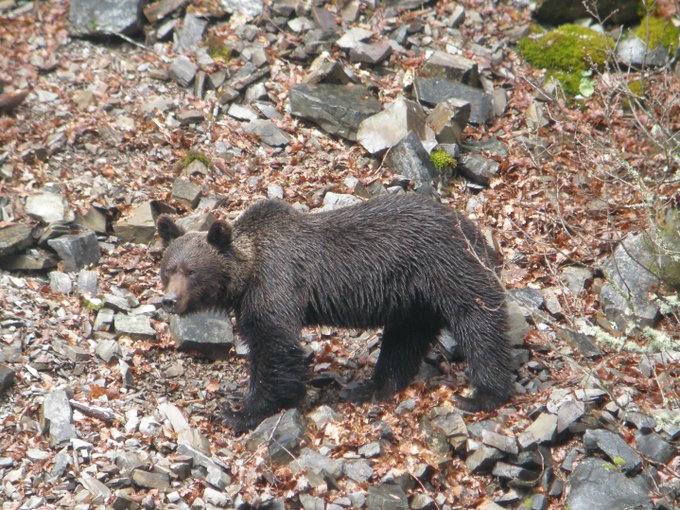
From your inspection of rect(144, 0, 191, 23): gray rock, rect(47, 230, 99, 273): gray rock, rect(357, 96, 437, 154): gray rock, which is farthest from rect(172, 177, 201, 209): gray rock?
rect(144, 0, 191, 23): gray rock

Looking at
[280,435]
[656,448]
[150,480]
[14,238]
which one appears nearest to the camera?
[150,480]

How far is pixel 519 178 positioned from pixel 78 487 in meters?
8.09

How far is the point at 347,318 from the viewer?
34.0ft

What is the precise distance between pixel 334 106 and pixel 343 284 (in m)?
5.19

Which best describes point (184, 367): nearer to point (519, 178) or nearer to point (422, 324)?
point (422, 324)

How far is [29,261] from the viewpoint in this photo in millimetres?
12453

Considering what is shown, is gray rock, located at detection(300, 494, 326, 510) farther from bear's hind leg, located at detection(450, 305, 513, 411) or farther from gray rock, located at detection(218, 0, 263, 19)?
gray rock, located at detection(218, 0, 263, 19)

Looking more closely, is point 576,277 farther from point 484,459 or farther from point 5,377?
point 5,377

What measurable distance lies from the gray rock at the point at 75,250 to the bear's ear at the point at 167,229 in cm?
221

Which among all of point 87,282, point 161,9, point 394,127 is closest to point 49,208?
point 87,282

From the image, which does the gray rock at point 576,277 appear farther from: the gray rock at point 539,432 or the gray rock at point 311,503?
the gray rock at point 311,503

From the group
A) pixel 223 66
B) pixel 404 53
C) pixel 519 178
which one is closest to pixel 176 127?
pixel 223 66

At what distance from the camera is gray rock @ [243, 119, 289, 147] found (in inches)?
572

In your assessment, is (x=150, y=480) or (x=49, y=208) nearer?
(x=150, y=480)
